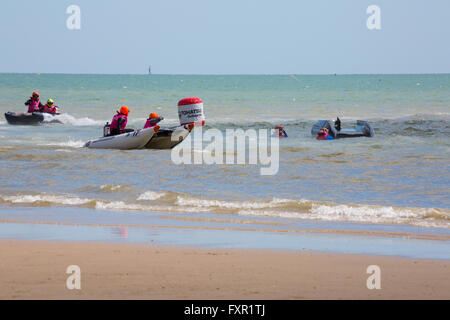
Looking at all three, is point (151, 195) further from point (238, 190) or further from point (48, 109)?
point (48, 109)

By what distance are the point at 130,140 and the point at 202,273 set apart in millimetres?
14997

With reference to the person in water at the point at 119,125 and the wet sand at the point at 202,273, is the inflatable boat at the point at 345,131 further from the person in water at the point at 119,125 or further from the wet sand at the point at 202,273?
the wet sand at the point at 202,273

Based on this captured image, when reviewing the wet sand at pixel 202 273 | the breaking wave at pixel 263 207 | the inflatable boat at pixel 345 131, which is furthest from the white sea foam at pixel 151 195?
the inflatable boat at pixel 345 131

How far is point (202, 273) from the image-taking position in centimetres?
788

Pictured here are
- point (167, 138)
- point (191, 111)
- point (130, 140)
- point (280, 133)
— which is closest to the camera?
point (191, 111)

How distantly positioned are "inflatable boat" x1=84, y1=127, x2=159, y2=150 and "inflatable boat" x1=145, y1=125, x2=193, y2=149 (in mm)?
162

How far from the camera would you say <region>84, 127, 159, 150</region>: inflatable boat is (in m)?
22.5

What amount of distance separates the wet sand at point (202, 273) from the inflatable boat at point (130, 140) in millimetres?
13130

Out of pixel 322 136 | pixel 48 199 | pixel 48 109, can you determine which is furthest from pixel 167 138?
pixel 48 109

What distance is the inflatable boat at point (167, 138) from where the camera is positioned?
74.2 ft

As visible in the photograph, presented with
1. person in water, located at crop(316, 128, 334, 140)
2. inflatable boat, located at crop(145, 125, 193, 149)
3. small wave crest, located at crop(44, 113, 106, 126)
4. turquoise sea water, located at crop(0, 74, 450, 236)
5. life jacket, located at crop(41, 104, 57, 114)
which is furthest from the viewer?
small wave crest, located at crop(44, 113, 106, 126)

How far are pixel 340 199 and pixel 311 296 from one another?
7.01m

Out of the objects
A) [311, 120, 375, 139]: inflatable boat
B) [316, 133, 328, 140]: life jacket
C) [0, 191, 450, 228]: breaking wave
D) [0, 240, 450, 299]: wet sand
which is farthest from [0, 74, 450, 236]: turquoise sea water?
[0, 240, 450, 299]: wet sand

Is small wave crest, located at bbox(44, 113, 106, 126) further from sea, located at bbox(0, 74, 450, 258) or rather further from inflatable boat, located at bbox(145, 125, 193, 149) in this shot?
inflatable boat, located at bbox(145, 125, 193, 149)
